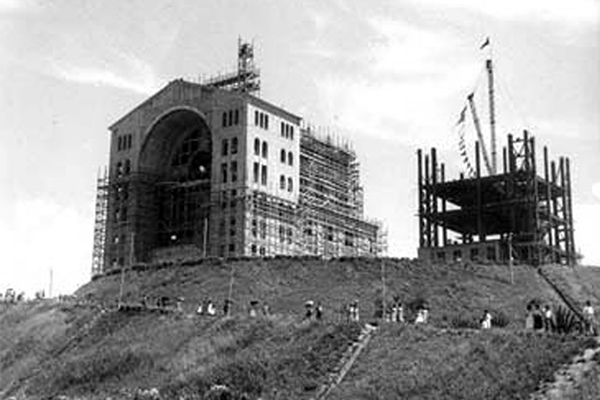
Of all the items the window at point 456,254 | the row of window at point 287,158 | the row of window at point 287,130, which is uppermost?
the row of window at point 287,130

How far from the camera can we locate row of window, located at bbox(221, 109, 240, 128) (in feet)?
359

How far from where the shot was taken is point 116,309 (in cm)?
7019

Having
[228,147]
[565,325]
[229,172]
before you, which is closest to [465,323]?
[565,325]

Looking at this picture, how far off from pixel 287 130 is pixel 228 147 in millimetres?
8803

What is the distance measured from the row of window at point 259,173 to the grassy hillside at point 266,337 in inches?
912

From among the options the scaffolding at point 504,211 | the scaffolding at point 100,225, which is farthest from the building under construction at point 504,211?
the scaffolding at point 100,225

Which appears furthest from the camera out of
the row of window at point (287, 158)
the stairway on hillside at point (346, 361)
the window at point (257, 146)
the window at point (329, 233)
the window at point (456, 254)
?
the window at point (329, 233)

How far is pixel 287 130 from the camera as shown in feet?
379

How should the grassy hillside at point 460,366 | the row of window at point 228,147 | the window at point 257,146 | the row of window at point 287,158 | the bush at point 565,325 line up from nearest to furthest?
the grassy hillside at point 460,366
the bush at point 565,325
the row of window at point 228,147
the window at point 257,146
the row of window at point 287,158

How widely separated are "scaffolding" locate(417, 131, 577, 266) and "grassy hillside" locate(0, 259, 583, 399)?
24152 millimetres

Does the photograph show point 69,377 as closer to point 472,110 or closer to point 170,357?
point 170,357

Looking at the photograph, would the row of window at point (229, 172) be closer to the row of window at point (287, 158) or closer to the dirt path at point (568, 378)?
the row of window at point (287, 158)

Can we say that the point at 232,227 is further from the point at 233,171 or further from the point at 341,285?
the point at 341,285

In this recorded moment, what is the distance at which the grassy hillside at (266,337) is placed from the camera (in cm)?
4544
